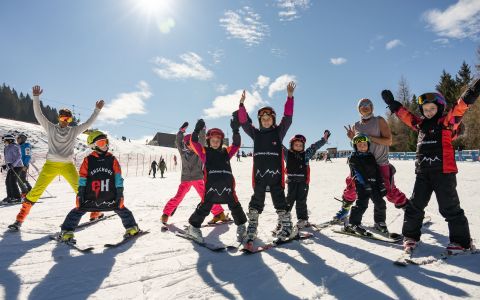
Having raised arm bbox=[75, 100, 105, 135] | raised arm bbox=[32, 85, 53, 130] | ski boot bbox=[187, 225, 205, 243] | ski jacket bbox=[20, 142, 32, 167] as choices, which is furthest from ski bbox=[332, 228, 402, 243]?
ski jacket bbox=[20, 142, 32, 167]

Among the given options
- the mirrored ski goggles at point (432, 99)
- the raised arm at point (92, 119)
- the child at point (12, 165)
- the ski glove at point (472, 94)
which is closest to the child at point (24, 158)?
the child at point (12, 165)

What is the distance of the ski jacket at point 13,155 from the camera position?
356 inches

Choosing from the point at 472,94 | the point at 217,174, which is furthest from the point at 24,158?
the point at 472,94

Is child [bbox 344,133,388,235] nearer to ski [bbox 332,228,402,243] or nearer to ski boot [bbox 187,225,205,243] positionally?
ski [bbox 332,228,402,243]

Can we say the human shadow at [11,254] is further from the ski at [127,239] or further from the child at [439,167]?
the child at [439,167]

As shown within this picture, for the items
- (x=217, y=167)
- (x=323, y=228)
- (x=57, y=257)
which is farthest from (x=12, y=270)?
(x=323, y=228)

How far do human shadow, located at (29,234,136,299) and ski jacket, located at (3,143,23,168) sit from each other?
6.52 metres

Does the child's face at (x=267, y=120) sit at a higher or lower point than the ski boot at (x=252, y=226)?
higher

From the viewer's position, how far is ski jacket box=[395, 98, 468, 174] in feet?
11.9

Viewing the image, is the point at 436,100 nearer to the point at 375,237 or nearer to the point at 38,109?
the point at 375,237

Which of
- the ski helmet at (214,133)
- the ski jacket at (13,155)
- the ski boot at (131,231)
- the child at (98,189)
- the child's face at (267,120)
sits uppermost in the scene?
the child's face at (267,120)

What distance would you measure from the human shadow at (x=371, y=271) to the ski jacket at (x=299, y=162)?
1.50 m

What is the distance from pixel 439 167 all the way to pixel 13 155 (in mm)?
10624

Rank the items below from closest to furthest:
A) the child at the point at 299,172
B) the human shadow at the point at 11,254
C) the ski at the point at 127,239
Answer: the human shadow at the point at 11,254 → the ski at the point at 127,239 → the child at the point at 299,172
